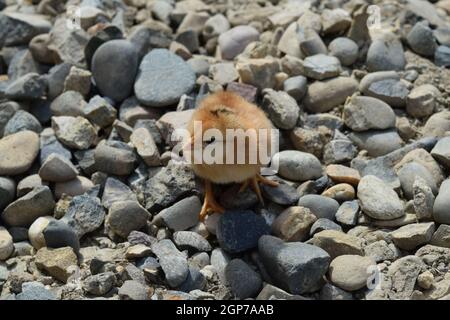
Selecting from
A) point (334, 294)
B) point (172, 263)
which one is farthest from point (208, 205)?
point (334, 294)

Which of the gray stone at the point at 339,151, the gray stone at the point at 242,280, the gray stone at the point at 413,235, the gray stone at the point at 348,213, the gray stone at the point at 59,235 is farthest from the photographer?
the gray stone at the point at 339,151

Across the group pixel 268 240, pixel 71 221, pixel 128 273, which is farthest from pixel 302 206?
pixel 71 221

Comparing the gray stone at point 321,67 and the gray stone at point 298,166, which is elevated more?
the gray stone at point 321,67

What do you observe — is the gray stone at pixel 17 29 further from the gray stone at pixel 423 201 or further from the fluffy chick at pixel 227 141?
the gray stone at pixel 423 201

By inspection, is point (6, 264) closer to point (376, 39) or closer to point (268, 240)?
point (268, 240)

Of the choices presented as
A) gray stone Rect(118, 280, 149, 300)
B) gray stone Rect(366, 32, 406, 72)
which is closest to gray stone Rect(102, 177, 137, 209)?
gray stone Rect(118, 280, 149, 300)

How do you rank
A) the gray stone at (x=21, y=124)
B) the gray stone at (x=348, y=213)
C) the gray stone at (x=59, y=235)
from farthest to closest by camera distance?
the gray stone at (x=21, y=124)
the gray stone at (x=348, y=213)
the gray stone at (x=59, y=235)

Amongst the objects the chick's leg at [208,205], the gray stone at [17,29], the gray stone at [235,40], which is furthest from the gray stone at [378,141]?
the gray stone at [17,29]

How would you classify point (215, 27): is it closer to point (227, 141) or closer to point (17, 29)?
point (17, 29)
